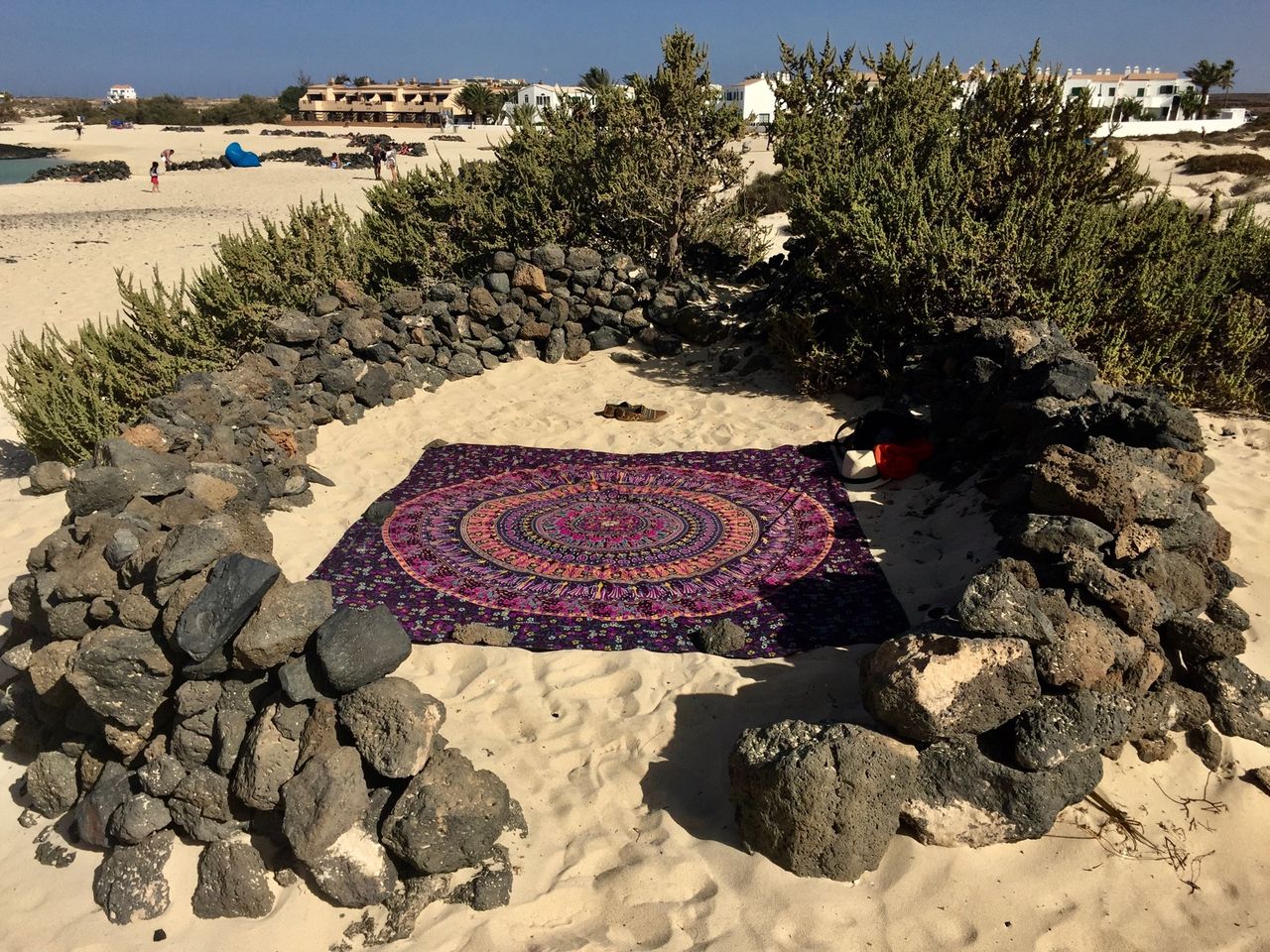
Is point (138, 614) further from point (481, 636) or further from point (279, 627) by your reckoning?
point (481, 636)

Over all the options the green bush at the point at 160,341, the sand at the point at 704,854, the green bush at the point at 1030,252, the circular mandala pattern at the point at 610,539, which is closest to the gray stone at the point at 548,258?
the green bush at the point at 160,341

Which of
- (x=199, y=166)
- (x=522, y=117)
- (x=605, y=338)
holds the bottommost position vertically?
A: (x=605, y=338)

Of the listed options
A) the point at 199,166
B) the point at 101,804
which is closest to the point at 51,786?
the point at 101,804

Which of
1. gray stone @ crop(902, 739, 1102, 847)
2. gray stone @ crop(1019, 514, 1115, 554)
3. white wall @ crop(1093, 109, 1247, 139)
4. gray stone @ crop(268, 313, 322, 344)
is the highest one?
white wall @ crop(1093, 109, 1247, 139)

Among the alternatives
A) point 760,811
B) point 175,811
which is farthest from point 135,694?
point 760,811

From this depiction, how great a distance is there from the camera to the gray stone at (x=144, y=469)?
4926 mm

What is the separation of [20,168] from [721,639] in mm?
42173

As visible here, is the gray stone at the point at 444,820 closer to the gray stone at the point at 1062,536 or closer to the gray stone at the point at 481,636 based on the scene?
the gray stone at the point at 481,636

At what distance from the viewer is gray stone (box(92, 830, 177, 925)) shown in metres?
3.30

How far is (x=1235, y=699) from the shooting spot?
3.79 metres

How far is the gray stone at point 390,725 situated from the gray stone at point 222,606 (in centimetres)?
55

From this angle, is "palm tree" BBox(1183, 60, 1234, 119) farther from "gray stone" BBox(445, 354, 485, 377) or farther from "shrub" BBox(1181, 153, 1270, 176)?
"gray stone" BBox(445, 354, 485, 377)

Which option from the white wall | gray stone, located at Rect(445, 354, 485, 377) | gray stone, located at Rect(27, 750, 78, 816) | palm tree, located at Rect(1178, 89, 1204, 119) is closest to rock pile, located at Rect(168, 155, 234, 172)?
gray stone, located at Rect(445, 354, 485, 377)

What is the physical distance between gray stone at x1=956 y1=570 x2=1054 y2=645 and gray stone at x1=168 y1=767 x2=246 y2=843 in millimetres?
2957
